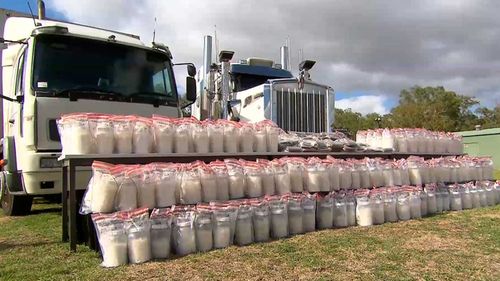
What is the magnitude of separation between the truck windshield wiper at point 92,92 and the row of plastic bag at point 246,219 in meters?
2.54

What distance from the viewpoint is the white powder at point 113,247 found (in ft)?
15.1

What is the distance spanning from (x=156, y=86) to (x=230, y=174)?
2642mm

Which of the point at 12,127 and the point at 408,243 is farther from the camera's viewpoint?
the point at 12,127

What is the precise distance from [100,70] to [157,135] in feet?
6.81

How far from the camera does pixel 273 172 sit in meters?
6.06

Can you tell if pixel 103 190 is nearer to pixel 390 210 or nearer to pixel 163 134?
pixel 163 134

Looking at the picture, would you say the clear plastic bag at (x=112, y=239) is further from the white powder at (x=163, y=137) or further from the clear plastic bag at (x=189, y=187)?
the white powder at (x=163, y=137)

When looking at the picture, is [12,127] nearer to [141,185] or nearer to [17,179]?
[17,179]

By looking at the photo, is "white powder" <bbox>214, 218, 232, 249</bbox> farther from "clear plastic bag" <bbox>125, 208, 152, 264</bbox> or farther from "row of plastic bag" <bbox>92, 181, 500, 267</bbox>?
"clear plastic bag" <bbox>125, 208, 152, 264</bbox>

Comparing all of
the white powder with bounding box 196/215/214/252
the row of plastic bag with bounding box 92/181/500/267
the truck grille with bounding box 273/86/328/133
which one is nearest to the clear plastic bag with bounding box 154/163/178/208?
the row of plastic bag with bounding box 92/181/500/267

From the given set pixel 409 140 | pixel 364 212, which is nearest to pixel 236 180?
pixel 364 212

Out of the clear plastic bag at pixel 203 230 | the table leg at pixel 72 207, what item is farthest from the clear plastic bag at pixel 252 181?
the table leg at pixel 72 207

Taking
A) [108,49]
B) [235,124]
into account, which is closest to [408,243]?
[235,124]

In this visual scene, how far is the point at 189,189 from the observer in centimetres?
531
